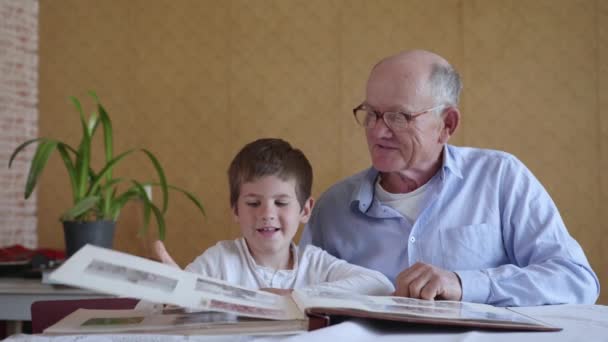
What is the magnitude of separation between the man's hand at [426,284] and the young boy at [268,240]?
172mm

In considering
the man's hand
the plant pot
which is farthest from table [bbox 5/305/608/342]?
the plant pot

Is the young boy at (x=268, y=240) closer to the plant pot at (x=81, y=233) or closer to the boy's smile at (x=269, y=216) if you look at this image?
the boy's smile at (x=269, y=216)

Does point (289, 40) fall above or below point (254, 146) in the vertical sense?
above

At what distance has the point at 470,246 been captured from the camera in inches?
62.2

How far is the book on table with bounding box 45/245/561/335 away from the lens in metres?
0.69

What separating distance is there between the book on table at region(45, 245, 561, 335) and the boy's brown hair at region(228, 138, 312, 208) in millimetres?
585

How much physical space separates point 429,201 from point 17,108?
8.65 feet

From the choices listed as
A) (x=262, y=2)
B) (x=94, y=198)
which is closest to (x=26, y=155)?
(x=94, y=198)

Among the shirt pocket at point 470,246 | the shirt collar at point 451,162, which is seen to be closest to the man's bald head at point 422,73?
the shirt collar at point 451,162

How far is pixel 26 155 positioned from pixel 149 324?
299 centimetres

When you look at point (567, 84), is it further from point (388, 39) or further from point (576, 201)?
point (388, 39)

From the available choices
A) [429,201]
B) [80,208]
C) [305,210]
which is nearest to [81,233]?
[80,208]

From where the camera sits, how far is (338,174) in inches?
127

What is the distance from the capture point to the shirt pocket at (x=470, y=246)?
62.2 inches
